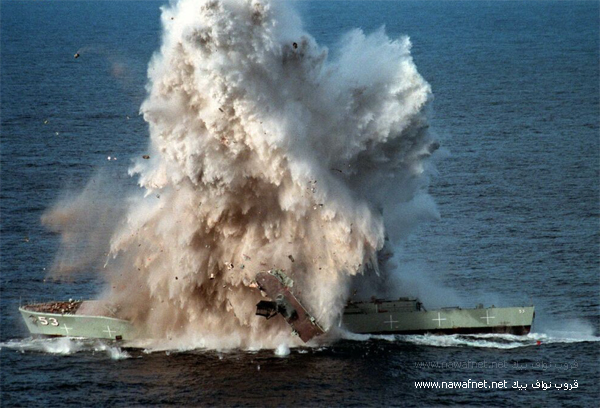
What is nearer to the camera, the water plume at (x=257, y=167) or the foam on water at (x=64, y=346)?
the water plume at (x=257, y=167)

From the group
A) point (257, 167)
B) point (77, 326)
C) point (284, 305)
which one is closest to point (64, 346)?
point (77, 326)

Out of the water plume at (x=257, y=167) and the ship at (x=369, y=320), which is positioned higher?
the water plume at (x=257, y=167)

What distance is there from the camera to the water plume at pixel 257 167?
357ft

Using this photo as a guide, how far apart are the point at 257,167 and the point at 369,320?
17.8m

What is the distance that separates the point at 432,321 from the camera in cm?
11569

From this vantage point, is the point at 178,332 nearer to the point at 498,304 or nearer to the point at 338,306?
the point at 338,306

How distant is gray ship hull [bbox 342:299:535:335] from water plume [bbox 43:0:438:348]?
11.1 ft

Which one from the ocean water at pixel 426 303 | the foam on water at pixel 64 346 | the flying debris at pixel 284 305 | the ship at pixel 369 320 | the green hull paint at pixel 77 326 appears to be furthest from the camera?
the green hull paint at pixel 77 326

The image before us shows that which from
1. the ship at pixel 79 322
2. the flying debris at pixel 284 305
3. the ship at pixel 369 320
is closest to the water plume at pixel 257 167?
the ship at pixel 79 322

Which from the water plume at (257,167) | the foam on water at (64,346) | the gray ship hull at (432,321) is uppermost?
the water plume at (257,167)

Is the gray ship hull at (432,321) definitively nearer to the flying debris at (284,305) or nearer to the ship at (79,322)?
the flying debris at (284,305)

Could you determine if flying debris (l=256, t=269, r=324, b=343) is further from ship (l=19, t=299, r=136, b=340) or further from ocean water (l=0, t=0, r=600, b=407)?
ship (l=19, t=299, r=136, b=340)

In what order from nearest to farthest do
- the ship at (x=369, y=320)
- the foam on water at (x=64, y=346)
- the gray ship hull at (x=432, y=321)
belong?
1. the ship at (x=369, y=320)
2. the foam on water at (x=64, y=346)
3. the gray ship hull at (x=432, y=321)

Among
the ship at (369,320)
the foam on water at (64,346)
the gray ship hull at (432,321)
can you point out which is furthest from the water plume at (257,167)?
the foam on water at (64,346)
